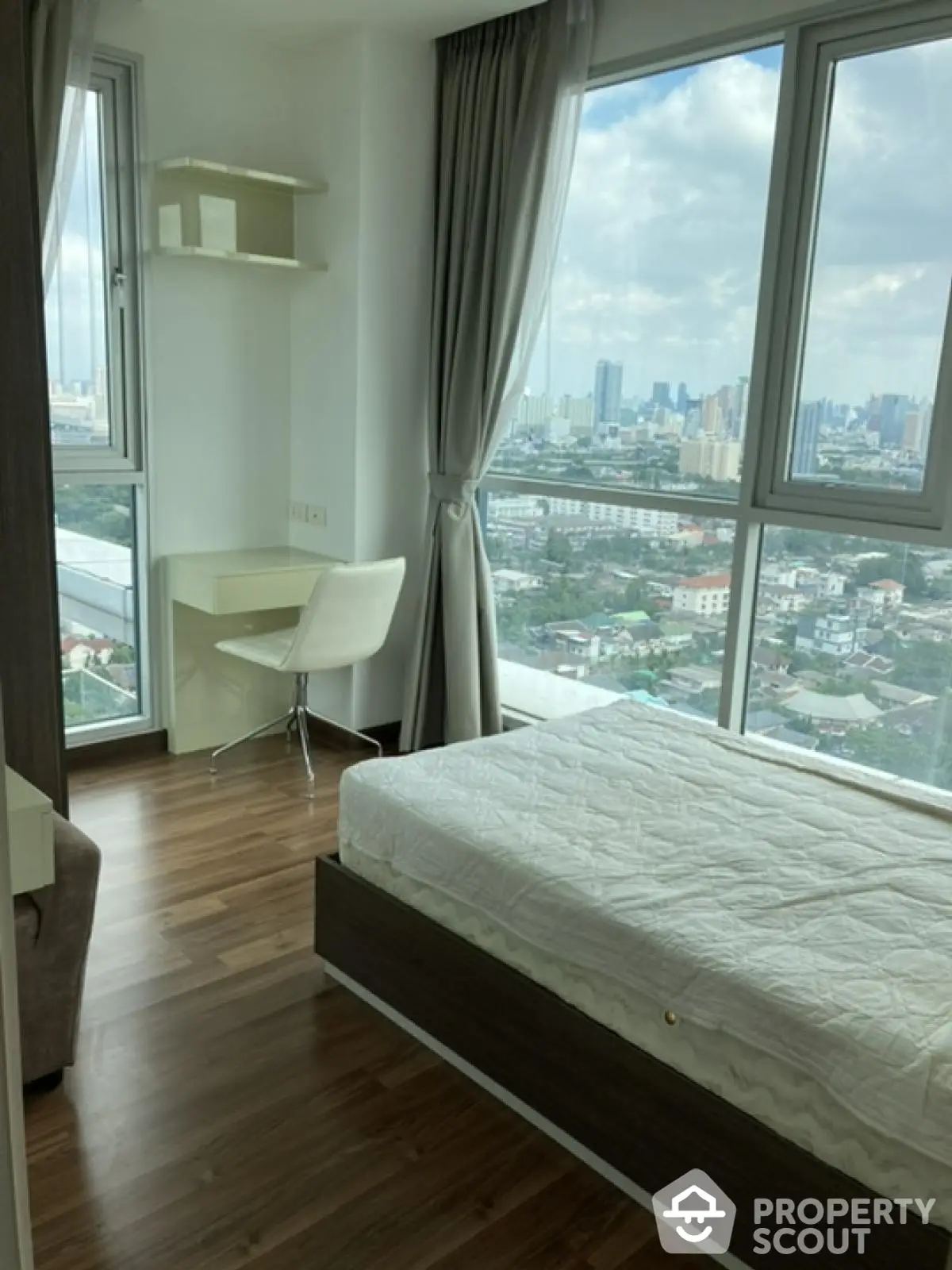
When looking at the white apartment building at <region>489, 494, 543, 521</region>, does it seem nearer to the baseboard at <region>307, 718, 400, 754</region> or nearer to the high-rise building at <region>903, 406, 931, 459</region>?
the baseboard at <region>307, 718, 400, 754</region>

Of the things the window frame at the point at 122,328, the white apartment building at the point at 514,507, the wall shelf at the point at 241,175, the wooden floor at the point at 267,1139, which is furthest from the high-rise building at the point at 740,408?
the window frame at the point at 122,328

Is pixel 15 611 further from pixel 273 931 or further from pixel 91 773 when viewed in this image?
pixel 91 773

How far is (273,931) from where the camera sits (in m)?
2.98

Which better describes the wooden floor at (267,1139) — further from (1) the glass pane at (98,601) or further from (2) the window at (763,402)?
(2) the window at (763,402)

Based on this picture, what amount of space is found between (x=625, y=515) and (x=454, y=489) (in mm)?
747

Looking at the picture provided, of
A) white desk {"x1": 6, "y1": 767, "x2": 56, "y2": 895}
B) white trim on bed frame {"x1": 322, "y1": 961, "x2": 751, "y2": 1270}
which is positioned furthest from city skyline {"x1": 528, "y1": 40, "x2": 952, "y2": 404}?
white desk {"x1": 6, "y1": 767, "x2": 56, "y2": 895}

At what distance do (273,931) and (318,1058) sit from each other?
61cm

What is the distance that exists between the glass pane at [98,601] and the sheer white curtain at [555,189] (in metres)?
1.61

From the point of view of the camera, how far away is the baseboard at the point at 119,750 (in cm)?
420

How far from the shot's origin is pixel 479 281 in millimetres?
4062

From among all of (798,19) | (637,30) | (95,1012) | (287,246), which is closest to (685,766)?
(95,1012)

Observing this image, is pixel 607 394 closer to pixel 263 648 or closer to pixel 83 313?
pixel 263 648

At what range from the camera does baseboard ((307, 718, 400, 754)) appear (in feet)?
14.8

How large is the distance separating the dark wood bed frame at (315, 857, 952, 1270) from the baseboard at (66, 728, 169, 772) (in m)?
1.89
